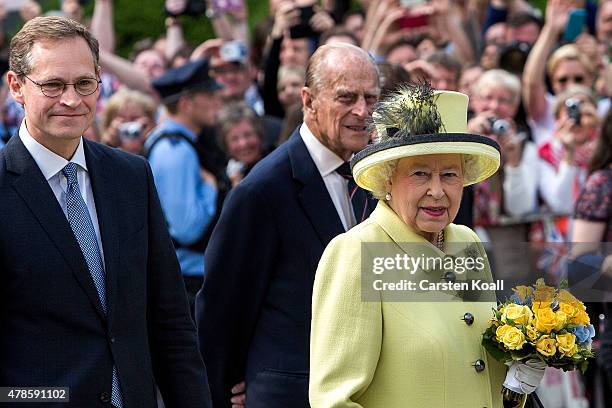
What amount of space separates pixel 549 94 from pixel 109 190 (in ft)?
21.2

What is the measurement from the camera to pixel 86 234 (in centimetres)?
432

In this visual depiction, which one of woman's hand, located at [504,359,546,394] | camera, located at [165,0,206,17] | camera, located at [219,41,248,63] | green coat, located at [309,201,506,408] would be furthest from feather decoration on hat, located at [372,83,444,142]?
camera, located at [165,0,206,17]

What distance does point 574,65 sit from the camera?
9.59m

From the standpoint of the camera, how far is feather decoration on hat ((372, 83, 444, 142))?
4270 millimetres

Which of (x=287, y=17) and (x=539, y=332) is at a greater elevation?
(x=287, y=17)

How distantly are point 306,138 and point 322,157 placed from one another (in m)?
0.12

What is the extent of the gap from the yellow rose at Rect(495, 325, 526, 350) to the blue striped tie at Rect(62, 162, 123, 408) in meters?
1.31

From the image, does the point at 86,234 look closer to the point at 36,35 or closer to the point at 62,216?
the point at 62,216

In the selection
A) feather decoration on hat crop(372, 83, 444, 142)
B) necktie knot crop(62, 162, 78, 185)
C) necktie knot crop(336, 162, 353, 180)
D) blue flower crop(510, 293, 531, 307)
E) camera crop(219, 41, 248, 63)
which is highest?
camera crop(219, 41, 248, 63)

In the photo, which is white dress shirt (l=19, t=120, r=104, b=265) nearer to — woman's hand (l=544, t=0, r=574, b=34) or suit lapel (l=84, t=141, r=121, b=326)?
suit lapel (l=84, t=141, r=121, b=326)

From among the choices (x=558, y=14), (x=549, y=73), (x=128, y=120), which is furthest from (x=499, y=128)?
(x=128, y=120)

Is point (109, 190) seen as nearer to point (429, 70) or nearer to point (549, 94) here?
point (429, 70)

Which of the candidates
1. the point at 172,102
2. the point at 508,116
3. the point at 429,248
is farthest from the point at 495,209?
the point at 429,248

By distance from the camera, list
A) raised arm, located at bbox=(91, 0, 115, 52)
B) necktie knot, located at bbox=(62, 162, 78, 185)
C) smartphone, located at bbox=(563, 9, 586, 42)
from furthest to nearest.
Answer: raised arm, located at bbox=(91, 0, 115, 52) < smartphone, located at bbox=(563, 9, 586, 42) < necktie knot, located at bbox=(62, 162, 78, 185)
